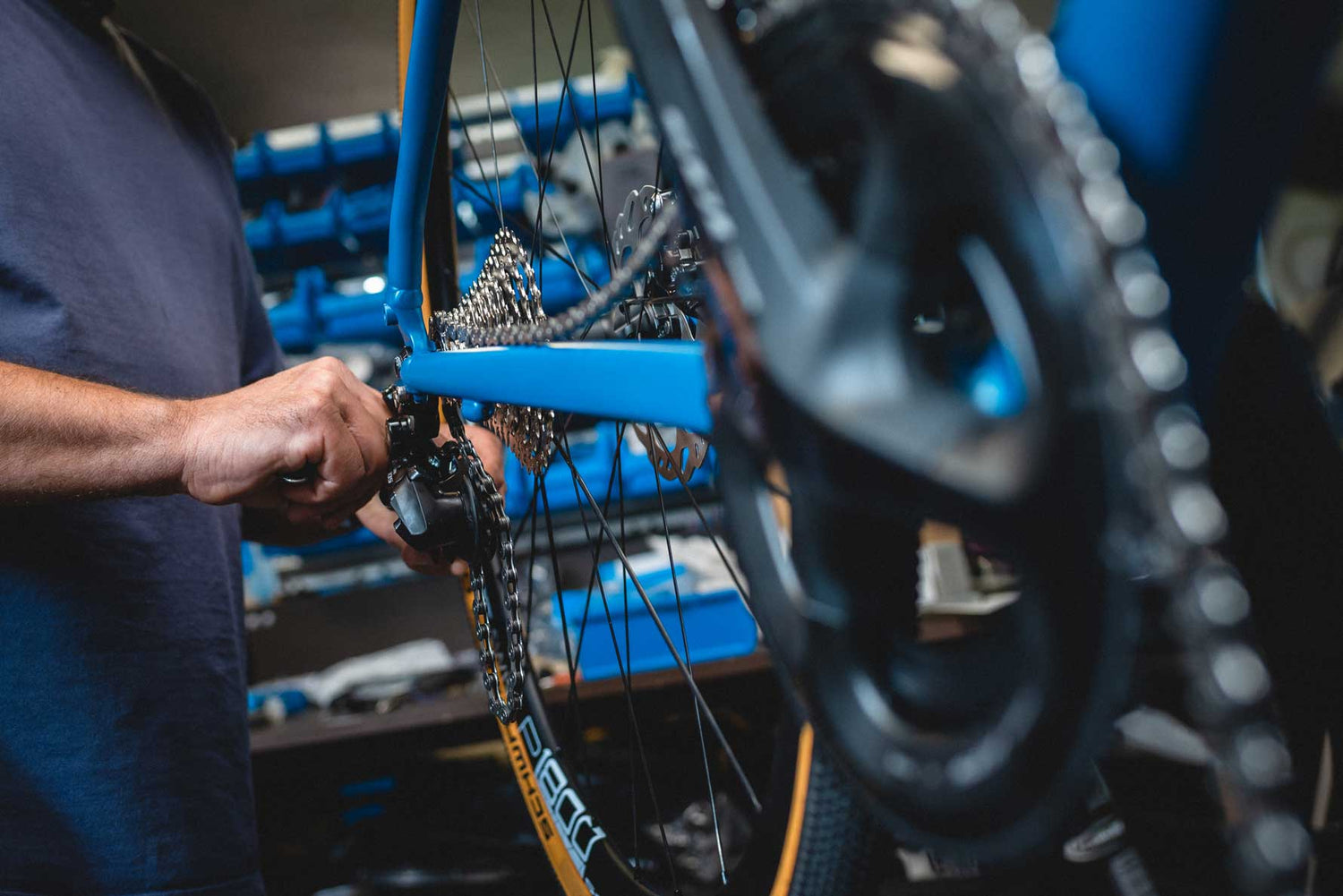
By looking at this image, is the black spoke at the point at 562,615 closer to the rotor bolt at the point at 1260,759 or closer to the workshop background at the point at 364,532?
the workshop background at the point at 364,532

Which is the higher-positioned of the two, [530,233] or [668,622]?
[530,233]

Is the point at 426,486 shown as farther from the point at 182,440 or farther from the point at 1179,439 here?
the point at 1179,439

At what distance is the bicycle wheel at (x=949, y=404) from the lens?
0.47 ft

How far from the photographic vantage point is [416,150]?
588mm

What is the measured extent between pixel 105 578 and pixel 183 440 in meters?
0.23

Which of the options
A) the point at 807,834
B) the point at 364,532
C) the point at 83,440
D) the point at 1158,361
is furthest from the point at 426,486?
the point at 364,532

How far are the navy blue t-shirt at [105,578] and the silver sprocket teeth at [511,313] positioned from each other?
0.26 m

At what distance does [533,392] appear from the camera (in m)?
0.39

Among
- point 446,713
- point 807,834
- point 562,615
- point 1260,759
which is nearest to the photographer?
point 1260,759

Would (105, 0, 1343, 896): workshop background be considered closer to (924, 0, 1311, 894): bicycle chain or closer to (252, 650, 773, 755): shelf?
(252, 650, 773, 755): shelf

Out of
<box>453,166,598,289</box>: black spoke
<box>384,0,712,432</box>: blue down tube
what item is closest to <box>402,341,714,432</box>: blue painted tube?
<box>384,0,712,432</box>: blue down tube

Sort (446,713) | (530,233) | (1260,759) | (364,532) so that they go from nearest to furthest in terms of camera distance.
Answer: (1260,759) < (530,233) < (446,713) < (364,532)

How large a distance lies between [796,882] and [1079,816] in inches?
7.6

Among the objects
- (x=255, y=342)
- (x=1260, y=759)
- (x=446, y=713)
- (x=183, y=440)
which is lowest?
(x=446, y=713)
